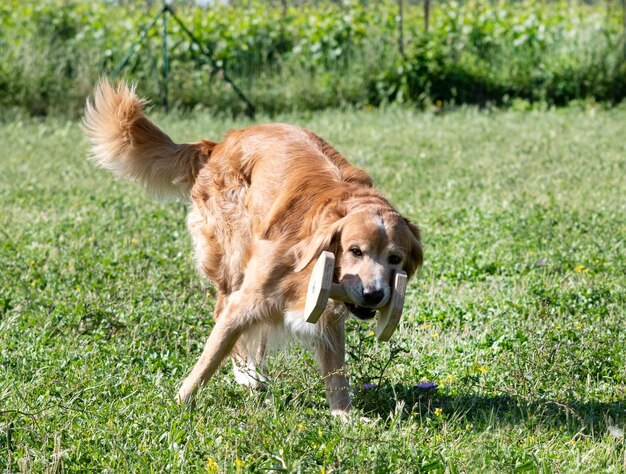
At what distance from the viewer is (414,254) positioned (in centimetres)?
401

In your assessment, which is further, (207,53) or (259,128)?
(207,53)

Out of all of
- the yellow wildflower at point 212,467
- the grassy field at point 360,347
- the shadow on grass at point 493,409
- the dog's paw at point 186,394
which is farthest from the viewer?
the dog's paw at point 186,394

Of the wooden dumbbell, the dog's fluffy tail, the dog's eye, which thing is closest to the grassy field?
the wooden dumbbell

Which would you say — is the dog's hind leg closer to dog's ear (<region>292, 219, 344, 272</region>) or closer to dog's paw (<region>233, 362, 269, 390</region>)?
dog's paw (<region>233, 362, 269, 390</region>)

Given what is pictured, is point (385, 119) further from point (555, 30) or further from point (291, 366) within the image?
point (291, 366)

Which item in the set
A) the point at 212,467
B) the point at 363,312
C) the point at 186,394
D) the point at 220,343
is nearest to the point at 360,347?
the point at 363,312

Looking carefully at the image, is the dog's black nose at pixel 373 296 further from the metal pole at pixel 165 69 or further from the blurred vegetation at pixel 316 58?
the metal pole at pixel 165 69

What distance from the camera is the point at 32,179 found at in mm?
8898

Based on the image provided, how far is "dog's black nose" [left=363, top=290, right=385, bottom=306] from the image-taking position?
143 inches

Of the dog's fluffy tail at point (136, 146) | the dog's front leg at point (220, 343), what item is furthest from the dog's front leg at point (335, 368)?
the dog's fluffy tail at point (136, 146)

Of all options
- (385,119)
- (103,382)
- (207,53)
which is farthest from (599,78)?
(103,382)

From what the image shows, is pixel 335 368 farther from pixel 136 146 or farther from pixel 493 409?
pixel 136 146

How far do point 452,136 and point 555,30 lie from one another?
188 inches

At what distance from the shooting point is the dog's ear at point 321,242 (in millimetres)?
3840
